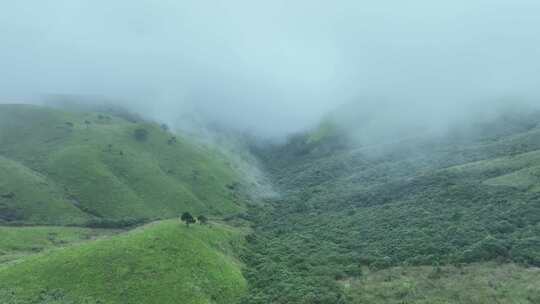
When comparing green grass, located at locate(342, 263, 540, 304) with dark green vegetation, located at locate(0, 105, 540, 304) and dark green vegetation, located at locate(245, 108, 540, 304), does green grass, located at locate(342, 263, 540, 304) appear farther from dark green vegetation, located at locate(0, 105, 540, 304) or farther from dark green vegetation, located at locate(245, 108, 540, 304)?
dark green vegetation, located at locate(245, 108, 540, 304)

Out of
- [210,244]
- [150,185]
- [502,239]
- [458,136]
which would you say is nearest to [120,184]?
[150,185]

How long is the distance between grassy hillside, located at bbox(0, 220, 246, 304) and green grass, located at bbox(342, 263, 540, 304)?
17683mm

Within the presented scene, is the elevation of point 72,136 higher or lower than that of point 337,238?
higher

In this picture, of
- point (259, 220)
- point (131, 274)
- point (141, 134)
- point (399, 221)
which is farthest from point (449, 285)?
point (141, 134)

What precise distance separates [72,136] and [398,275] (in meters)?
117

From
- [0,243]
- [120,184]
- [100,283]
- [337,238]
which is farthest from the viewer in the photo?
[120,184]

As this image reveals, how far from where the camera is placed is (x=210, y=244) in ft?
240

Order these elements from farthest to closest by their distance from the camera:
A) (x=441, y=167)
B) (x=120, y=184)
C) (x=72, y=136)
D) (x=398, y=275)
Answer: (x=72, y=136), (x=441, y=167), (x=120, y=184), (x=398, y=275)

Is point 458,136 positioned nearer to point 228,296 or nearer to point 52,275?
point 228,296

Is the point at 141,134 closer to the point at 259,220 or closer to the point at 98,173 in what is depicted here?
the point at 98,173

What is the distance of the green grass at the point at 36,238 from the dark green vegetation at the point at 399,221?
33172 mm

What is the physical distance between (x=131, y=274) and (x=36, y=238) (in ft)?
121

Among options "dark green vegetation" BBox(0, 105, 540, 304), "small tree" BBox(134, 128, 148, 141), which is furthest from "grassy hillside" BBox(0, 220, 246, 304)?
"small tree" BBox(134, 128, 148, 141)

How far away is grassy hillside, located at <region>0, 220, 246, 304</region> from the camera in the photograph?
53844mm
